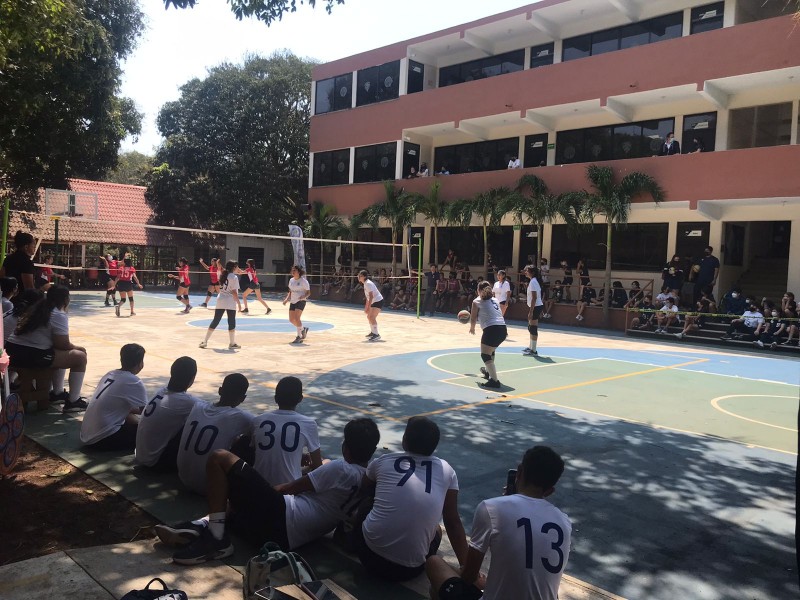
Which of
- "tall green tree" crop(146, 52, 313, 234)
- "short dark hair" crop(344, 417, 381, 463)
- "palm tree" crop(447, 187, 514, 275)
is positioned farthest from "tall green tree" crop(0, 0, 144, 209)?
"short dark hair" crop(344, 417, 381, 463)

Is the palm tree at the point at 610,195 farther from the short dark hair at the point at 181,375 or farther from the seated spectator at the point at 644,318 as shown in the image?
the short dark hair at the point at 181,375

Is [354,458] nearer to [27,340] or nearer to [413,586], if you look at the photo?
[413,586]

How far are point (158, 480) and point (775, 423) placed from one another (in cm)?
813

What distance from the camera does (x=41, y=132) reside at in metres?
20.4

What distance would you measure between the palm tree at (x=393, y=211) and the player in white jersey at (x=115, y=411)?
2116 cm

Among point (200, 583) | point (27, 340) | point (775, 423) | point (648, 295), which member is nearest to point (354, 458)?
point (200, 583)

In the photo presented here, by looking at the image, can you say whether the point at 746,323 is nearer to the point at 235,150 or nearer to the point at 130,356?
the point at 130,356

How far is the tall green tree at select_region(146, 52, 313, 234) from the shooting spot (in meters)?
38.2

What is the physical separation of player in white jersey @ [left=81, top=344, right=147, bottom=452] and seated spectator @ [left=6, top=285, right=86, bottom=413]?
1.54m

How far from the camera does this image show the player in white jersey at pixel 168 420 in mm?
5602

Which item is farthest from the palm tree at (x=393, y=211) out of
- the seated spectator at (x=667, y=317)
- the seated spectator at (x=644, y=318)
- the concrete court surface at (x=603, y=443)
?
the concrete court surface at (x=603, y=443)

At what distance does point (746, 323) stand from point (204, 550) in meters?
18.3

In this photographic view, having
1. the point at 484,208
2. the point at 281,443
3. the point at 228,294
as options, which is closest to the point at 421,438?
the point at 281,443

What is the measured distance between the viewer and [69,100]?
20406mm
